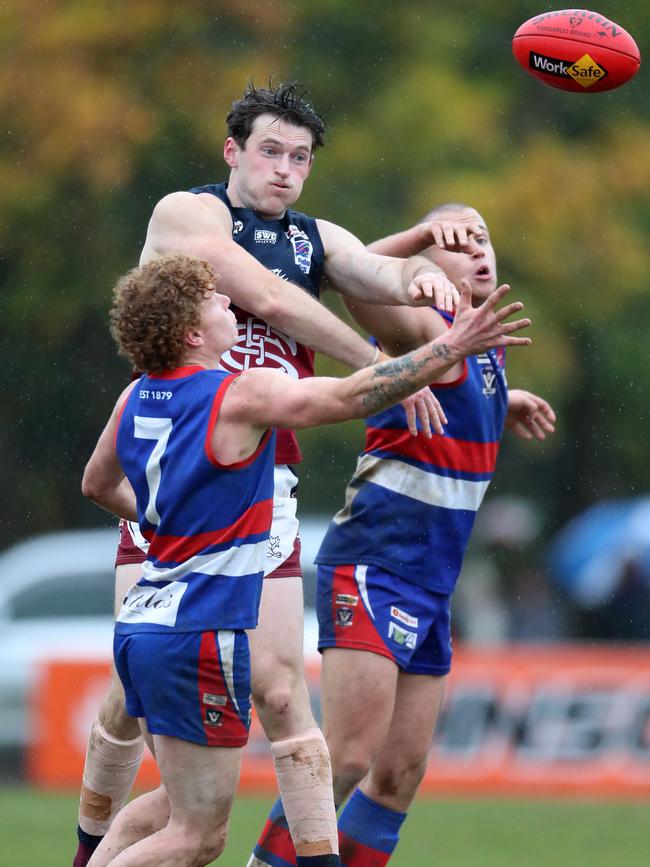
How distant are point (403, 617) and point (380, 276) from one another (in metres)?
1.32

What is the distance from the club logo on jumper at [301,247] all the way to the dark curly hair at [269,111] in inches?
14.0

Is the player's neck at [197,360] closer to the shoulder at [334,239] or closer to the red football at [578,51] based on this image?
the shoulder at [334,239]

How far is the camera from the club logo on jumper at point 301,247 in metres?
6.03

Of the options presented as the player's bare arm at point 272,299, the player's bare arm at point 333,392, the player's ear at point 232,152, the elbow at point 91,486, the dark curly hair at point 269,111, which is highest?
the dark curly hair at point 269,111

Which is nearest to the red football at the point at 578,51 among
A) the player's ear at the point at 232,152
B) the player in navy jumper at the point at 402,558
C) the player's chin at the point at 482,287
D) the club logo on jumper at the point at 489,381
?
the player in navy jumper at the point at 402,558

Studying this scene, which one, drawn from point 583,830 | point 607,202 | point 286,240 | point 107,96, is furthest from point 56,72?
point 286,240

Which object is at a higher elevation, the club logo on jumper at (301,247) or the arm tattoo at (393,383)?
the club logo on jumper at (301,247)

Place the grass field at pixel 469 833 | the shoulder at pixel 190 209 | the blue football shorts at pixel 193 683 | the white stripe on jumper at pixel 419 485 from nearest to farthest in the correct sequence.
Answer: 1. the blue football shorts at pixel 193 683
2. the shoulder at pixel 190 209
3. the white stripe on jumper at pixel 419 485
4. the grass field at pixel 469 833

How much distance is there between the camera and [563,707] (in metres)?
12.3

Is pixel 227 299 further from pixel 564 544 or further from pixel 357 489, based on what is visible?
pixel 564 544

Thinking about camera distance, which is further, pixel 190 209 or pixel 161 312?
pixel 190 209

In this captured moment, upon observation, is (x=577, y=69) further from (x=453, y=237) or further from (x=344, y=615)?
(x=344, y=615)

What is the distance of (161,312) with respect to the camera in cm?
501

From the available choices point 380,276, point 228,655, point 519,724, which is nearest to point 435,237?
point 380,276
